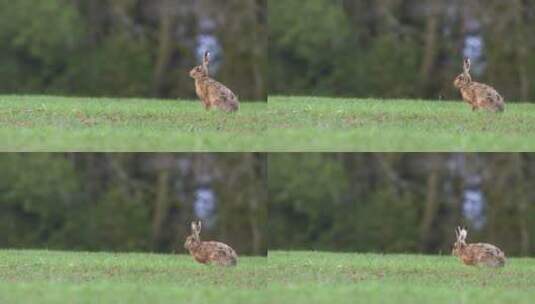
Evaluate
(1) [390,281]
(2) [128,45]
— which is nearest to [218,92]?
(1) [390,281]

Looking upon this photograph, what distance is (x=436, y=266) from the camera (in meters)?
13.0

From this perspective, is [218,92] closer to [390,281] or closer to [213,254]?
[213,254]

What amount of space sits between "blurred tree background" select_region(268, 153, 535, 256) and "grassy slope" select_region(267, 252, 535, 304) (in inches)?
33.1

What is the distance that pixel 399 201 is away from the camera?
16.0m

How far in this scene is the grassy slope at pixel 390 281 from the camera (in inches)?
424

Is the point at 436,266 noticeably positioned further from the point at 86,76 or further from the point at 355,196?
the point at 86,76

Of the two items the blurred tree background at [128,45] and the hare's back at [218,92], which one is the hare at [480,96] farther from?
the blurred tree background at [128,45]

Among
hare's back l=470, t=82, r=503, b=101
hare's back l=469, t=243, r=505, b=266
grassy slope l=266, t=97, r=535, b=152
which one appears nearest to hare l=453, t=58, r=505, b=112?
hare's back l=470, t=82, r=503, b=101

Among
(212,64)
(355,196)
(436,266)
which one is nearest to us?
Result: (436,266)

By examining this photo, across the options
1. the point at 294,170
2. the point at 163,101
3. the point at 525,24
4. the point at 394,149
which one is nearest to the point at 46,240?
the point at 163,101

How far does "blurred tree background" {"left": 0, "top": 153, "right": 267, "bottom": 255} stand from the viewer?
15492mm

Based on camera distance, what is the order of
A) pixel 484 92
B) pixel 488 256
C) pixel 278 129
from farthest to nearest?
pixel 484 92 < pixel 278 129 < pixel 488 256

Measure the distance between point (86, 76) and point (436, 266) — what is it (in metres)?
6.09

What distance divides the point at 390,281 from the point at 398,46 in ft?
13.8
